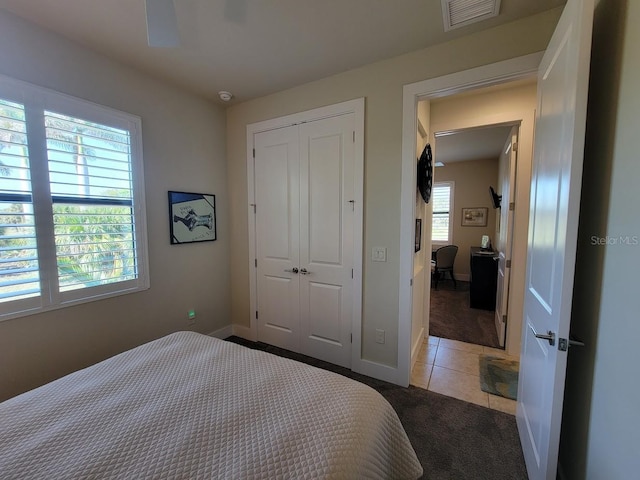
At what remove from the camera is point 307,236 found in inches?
101

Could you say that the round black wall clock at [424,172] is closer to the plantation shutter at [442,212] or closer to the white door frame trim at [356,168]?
the white door frame trim at [356,168]

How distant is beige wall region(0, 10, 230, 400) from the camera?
5.50ft

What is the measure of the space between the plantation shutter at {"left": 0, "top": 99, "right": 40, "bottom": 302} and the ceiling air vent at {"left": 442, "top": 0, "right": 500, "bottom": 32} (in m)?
2.60

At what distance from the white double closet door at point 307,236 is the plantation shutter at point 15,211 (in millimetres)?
1648

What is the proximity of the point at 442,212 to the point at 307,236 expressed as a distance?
4.65 m

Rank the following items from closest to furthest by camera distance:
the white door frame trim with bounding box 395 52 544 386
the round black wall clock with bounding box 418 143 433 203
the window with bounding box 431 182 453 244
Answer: the white door frame trim with bounding box 395 52 544 386 < the round black wall clock with bounding box 418 143 433 203 < the window with bounding box 431 182 453 244

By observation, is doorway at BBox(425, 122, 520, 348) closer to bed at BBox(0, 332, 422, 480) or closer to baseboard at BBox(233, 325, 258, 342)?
baseboard at BBox(233, 325, 258, 342)

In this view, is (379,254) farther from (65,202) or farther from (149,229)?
(65,202)

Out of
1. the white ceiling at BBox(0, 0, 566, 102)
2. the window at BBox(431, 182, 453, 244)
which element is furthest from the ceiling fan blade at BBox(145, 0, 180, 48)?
the window at BBox(431, 182, 453, 244)

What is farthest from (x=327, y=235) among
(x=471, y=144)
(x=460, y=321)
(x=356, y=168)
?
(x=471, y=144)

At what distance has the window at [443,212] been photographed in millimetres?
6023

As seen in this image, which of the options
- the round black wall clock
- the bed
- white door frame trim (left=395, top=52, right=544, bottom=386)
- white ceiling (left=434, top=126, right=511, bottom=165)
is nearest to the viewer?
the bed

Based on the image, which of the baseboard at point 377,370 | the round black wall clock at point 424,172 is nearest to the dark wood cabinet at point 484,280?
the round black wall clock at point 424,172

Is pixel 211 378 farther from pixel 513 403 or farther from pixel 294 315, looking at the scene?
pixel 513 403
